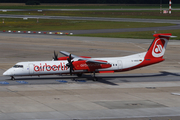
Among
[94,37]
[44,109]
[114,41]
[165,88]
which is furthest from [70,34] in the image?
[44,109]

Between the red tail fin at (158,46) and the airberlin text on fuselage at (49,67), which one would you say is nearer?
the airberlin text on fuselage at (49,67)

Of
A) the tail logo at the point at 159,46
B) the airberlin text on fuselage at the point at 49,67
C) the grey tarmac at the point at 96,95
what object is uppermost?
the tail logo at the point at 159,46

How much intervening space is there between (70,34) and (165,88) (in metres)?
53.6

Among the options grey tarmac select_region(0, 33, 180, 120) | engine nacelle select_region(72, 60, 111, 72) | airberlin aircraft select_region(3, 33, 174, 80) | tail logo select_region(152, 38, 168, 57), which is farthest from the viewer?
tail logo select_region(152, 38, 168, 57)

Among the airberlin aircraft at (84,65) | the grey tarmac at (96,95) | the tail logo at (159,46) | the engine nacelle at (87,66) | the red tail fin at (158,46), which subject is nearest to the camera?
the grey tarmac at (96,95)

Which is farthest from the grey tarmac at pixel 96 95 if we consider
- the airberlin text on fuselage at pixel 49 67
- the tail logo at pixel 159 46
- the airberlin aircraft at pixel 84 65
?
the tail logo at pixel 159 46

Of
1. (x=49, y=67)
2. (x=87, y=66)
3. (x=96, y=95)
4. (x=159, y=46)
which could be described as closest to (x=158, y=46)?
(x=159, y=46)

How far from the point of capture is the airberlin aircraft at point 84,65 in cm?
3581

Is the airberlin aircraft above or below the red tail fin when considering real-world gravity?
below

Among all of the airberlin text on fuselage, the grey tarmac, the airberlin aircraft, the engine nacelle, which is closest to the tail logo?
the airberlin aircraft

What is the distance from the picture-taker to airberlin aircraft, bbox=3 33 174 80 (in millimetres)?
35812

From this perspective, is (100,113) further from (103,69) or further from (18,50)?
(18,50)

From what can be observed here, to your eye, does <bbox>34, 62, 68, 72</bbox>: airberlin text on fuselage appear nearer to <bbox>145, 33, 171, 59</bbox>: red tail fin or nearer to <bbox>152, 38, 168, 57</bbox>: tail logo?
<bbox>145, 33, 171, 59</bbox>: red tail fin

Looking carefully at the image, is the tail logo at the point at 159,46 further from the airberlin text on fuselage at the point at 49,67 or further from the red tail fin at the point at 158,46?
the airberlin text on fuselage at the point at 49,67
